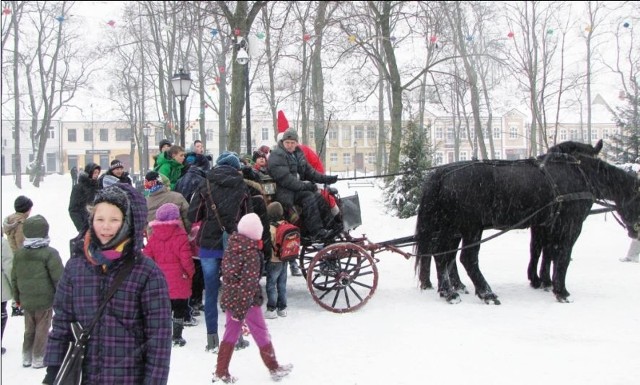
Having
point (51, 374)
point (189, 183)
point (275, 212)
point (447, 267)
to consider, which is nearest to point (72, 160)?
point (189, 183)

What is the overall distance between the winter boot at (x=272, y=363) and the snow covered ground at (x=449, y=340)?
0.27 ft

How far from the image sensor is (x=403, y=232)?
13570 mm

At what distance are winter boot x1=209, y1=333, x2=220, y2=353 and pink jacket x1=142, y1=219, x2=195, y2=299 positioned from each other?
518 millimetres

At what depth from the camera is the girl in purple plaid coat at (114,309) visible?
279cm

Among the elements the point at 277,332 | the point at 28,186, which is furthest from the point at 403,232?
the point at 28,186

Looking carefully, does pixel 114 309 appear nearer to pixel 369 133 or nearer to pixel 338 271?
pixel 338 271

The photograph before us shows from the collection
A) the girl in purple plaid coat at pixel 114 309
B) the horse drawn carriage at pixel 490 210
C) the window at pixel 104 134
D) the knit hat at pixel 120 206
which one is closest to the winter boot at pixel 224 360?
the girl in purple plaid coat at pixel 114 309

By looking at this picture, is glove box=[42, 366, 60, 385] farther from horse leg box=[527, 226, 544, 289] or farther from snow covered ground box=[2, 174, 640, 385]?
horse leg box=[527, 226, 544, 289]

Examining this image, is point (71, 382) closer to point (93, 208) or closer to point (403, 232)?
point (93, 208)

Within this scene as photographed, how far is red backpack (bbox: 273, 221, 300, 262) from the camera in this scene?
636 cm

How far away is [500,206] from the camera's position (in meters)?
7.29

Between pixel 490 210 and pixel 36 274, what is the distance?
519cm

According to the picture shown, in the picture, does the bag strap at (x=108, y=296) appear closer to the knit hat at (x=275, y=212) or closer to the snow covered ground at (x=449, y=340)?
the snow covered ground at (x=449, y=340)

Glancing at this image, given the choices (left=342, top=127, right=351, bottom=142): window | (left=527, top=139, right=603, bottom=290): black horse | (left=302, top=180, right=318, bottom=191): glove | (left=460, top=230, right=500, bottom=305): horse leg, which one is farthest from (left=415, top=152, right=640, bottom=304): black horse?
(left=342, top=127, right=351, bottom=142): window
